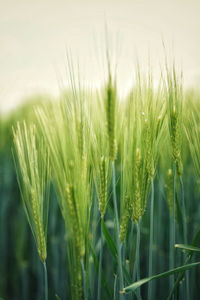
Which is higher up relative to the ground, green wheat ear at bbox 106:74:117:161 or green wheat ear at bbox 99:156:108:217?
green wheat ear at bbox 106:74:117:161

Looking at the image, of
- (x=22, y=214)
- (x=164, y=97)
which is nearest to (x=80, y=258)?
(x=164, y=97)

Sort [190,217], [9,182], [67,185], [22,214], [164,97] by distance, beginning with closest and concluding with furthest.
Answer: [67,185] < [164,97] < [190,217] < [22,214] < [9,182]

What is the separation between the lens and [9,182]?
5.69 ft

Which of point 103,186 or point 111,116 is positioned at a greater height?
point 111,116

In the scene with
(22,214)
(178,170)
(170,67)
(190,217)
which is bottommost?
(22,214)

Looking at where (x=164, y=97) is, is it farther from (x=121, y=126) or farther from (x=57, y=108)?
(x=57, y=108)

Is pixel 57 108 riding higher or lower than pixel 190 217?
higher

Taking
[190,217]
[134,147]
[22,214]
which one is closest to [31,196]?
[134,147]

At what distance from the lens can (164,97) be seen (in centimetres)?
64

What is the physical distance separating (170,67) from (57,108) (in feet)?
0.89

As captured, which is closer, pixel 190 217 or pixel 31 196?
pixel 31 196

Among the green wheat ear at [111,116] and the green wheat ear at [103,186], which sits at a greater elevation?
the green wheat ear at [111,116]

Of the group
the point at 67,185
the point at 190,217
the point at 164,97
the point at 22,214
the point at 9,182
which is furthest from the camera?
the point at 9,182

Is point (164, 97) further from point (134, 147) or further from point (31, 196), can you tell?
point (31, 196)
